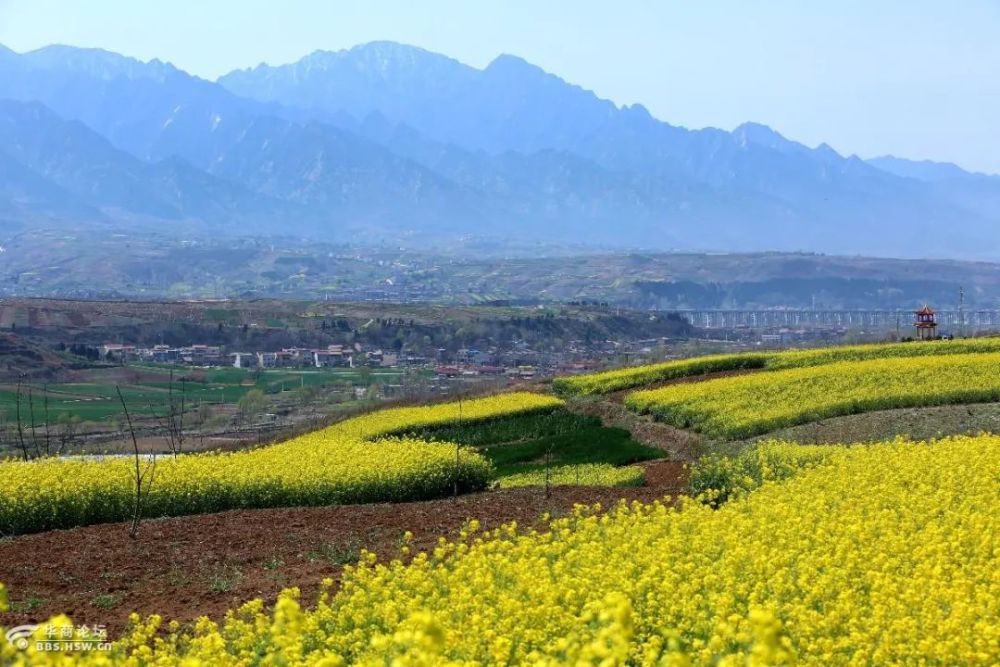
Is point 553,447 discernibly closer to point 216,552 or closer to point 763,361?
point 763,361

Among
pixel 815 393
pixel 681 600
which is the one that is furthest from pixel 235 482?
pixel 815 393

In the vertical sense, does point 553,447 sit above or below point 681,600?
below

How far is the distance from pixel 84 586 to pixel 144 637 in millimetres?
5200

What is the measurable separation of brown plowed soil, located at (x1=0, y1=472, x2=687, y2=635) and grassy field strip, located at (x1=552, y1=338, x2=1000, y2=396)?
20550 millimetres

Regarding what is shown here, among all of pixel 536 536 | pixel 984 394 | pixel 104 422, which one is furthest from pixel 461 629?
pixel 104 422

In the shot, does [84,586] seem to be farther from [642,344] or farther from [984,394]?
[642,344]

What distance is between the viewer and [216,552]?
1738 centimetres

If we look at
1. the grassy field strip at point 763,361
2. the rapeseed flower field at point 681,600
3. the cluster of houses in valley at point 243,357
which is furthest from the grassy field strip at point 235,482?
the cluster of houses in valley at point 243,357

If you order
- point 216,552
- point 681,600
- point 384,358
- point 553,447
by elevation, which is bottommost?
point 384,358

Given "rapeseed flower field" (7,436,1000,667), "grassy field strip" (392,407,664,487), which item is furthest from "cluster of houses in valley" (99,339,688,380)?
"rapeseed flower field" (7,436,1000,667)

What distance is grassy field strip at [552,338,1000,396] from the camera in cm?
4172

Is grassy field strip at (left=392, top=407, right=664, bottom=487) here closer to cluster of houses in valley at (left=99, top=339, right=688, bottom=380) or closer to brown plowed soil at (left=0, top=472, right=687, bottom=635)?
Result: brown plowed soil at (left=0, top=472, right=687, bottom=635)

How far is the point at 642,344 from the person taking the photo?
117125mm

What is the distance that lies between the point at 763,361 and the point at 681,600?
1342 inches
